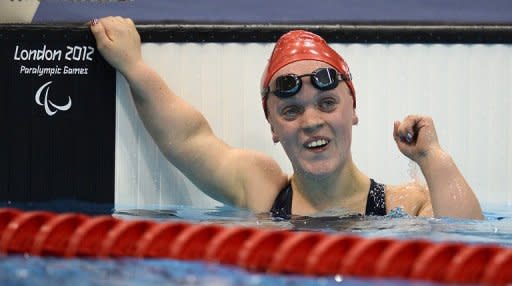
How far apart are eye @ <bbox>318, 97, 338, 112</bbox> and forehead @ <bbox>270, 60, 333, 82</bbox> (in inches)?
4.2

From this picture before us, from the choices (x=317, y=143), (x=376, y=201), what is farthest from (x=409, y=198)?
(x=317, y=143)

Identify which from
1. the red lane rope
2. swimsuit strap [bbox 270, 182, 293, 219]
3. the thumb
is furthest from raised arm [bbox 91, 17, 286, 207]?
the red lane rope

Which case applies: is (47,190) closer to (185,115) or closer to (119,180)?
(119,180)

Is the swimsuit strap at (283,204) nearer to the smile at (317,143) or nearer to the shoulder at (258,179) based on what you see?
the shoulder at (258,179)

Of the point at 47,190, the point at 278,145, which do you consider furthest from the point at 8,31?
the point at 278,145

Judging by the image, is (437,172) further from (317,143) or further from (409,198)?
(317,143)

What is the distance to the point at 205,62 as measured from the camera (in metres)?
3.63

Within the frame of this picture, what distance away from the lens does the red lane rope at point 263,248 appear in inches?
89.0

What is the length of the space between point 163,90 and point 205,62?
249 millimetres

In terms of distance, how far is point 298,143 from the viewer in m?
3.19

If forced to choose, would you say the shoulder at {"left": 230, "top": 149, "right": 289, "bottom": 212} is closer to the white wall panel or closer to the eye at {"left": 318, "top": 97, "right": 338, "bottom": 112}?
the white wall panel

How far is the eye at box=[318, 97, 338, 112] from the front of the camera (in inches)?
126

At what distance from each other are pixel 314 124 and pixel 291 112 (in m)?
0.11

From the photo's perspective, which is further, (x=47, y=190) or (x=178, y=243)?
(x=47, y=190)
